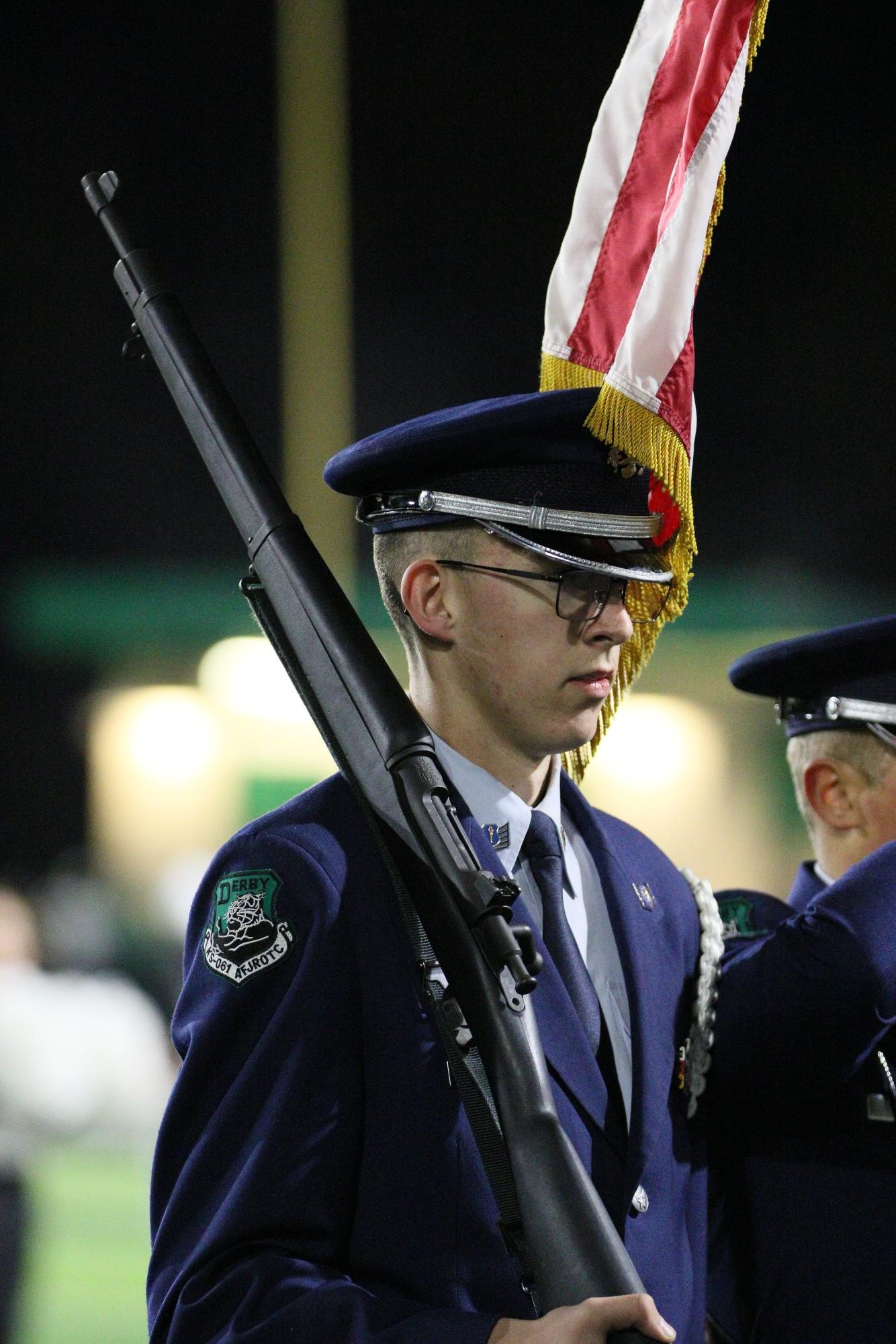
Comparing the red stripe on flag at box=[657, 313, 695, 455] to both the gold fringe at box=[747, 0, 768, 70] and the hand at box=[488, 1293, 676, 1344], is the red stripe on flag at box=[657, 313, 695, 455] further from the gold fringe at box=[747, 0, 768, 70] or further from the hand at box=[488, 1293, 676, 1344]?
the hand at box=[488, 1293, 676, 1344]

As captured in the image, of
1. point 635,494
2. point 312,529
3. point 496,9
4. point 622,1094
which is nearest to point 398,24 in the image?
point 496,9

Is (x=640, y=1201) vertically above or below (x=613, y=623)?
below

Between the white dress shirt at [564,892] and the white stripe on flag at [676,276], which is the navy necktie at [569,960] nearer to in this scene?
the white dress shirt at [564,892]

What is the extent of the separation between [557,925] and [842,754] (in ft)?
2.12

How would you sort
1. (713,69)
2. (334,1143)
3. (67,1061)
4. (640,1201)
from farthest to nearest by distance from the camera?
(67,1061) < (713,69) < (640,1201) < (334,1143)

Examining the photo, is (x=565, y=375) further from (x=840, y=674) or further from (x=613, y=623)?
(x=840, y=674)

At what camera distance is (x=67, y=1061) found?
4445 millimetres

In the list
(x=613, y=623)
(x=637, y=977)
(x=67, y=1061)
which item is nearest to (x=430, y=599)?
(x=613, y=623)

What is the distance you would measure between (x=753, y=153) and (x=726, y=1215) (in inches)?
204

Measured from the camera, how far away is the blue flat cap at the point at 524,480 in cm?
134

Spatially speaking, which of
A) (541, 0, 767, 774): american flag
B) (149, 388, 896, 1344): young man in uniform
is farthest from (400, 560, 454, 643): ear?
(541, 0, 767, 774): american flag

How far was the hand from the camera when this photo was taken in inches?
37.9

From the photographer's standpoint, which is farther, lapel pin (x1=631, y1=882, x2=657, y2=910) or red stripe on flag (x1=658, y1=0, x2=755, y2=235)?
red stripe on flag (x1=658, y1=0, x2=755, y2=235)

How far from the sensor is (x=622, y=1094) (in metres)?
1.29
